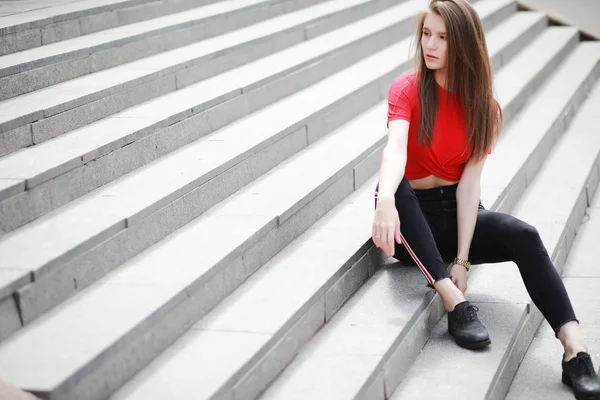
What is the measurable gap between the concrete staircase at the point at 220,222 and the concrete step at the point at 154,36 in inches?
0.7

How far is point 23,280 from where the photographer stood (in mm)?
3184

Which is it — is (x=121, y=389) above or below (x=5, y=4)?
below

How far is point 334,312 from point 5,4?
4.19m

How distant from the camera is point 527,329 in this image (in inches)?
168

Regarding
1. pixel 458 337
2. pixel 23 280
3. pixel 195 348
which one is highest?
pixel 23 280

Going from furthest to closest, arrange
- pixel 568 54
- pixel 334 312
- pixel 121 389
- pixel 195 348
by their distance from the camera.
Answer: pixel 568 54 < pixel 334 312 < pixel 195 348 < pixel 121 389

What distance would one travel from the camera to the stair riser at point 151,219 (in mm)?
3312

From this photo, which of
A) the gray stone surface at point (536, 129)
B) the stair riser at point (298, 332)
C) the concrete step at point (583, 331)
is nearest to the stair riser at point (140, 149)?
the gray stone surface at point (536, 129)

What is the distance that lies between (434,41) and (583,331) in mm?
1539

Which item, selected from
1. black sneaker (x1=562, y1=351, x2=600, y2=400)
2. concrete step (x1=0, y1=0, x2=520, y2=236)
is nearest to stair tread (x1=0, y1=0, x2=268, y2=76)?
concrete step (x1=0, y1=0, x2=520, y2=236)

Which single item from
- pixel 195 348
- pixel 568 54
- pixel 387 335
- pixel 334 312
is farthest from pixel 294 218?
pixel 568 54

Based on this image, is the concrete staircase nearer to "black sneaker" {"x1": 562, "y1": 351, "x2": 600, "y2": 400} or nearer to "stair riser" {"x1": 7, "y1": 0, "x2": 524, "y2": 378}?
"stair riser" {"x1": 7, "y1": 0, "x2": 524, "y2": 378}

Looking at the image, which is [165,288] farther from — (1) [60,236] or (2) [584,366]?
(2) [584,366]

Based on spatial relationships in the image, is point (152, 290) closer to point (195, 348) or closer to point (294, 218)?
point (195, 348)
